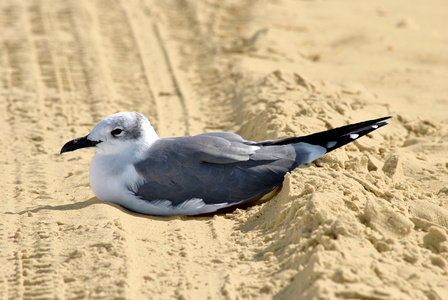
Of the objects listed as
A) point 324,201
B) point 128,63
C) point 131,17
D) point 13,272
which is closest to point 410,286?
point 324,201

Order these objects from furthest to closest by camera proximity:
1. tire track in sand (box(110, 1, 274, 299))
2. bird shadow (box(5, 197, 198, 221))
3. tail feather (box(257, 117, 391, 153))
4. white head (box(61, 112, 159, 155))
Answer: tail feather (box(257, 117, 391, 153)) < white head (box(61, 112, 159, 155)) < bird shadow (box(5, 197, 198, 221)) < tire track in sand (box(110, 1, 274, 299))

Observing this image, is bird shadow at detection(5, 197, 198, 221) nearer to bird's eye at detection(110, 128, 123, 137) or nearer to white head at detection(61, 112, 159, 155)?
white head at detection(61, 112, 159, 155)

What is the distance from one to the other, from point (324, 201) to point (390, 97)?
11.8 feet

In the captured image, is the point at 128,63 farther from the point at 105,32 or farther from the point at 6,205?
the point at 6,205

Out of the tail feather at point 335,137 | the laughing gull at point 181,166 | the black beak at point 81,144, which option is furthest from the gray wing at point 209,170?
the black beak at point 81,144

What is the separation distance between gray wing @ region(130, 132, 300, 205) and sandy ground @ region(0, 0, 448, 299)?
181mm

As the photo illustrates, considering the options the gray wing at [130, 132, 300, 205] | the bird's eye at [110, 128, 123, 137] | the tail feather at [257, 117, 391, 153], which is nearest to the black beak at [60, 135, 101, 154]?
the bird's eye at [110, 128, 123, 137]

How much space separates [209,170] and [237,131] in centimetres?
174

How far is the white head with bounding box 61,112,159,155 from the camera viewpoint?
179 inches

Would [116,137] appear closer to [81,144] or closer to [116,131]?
[116,131]

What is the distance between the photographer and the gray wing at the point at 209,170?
14.6 feet

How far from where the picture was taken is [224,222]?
4.38m

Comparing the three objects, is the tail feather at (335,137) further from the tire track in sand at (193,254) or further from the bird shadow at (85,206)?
the bird shadow at (85,206)

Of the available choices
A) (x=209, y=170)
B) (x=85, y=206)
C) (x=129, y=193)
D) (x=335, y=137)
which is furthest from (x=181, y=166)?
(x=335, y=137)
